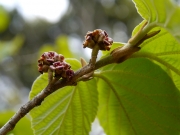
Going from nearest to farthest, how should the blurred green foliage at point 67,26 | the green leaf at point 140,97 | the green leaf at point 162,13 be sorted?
the green leaf at point 162,13, the green leaf at point 140,97, the blurred green foliage at point 67,26

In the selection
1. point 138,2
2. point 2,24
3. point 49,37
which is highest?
point 49,37

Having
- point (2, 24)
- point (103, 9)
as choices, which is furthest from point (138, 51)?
point (103, 9)

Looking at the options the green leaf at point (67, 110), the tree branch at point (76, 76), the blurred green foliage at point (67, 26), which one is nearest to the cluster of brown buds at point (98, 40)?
the tree branch at point (76, 76)

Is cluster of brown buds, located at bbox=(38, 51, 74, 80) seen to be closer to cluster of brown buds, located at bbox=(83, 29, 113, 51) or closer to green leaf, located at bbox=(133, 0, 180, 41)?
cluster of brown buds, located at bbox=(83, 29, 113, 51)

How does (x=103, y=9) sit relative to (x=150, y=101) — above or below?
above

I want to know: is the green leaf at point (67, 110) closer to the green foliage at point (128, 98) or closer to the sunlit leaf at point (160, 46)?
the green foliage at point (128, 98)

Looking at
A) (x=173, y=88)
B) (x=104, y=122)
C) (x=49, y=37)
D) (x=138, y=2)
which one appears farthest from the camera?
(x=49, y=37)

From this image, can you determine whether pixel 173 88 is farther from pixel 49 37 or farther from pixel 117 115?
pixel 49 37
